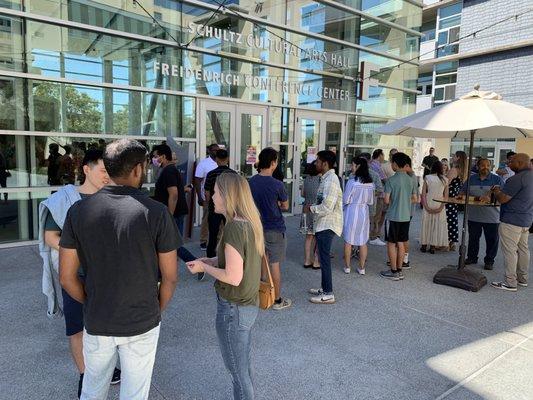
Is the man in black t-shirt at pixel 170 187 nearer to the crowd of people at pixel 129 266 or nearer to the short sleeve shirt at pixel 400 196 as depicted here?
the crowd of people at pixel 129 266

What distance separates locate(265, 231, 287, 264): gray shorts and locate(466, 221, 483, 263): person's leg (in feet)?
12.2

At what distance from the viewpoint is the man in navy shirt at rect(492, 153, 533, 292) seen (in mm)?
5035

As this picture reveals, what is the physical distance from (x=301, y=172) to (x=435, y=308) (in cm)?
597

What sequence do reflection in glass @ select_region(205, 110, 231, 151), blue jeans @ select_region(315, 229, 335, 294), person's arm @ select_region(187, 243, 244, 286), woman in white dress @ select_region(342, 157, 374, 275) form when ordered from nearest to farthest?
1. person's arm @ select_region(187, 243, 244, 286)
2. blue jeans @ select_region(315, 229, 335, 294)
3. woman in white dress @ select_region(342, 157, 374, 275)
4. reflection in glass @ select_region(205, 110, 231, 151)

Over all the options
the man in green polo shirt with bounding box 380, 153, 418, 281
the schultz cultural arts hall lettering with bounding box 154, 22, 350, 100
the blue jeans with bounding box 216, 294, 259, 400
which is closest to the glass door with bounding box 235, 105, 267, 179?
the schultz cultural arts hall lettering with bounding box 154, 22, 350, 100

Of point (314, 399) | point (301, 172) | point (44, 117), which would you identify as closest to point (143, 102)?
point (44, 117)

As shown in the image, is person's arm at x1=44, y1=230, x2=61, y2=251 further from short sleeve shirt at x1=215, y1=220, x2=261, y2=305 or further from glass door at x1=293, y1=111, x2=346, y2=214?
glass door at x1=293, y1=111, x2=346, y2=214

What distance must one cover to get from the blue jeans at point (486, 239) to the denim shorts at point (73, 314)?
581 cm

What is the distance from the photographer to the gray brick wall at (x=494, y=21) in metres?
16.8

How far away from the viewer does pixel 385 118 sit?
39.3 feet

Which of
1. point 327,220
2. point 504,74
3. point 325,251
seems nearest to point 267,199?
point 327,220

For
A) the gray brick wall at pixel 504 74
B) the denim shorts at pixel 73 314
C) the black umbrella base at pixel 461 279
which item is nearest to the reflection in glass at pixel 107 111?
the denim shorts at pixel 73 314

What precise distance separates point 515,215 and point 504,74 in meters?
16.0

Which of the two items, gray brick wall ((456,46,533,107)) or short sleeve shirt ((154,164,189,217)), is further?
gray brick wall ((456,46,533,107))
